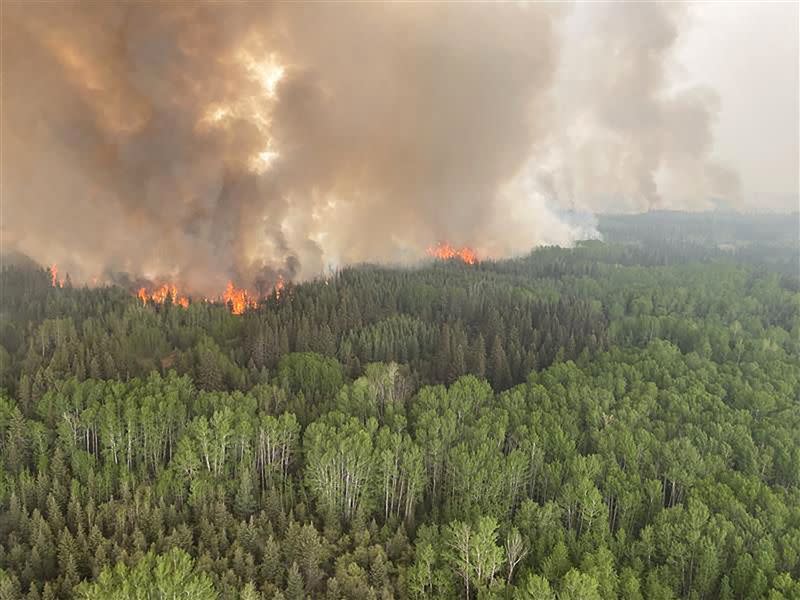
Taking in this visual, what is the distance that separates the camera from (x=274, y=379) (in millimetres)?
92562

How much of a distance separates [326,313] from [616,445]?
269 ft

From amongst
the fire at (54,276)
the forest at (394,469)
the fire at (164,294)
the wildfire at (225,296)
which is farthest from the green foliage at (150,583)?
the fire at (54,276)

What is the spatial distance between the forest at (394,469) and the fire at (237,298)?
135ft

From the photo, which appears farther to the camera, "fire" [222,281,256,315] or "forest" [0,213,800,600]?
"fire" [222,281,256,315]

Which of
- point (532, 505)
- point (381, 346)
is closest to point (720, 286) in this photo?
point (381, 346)

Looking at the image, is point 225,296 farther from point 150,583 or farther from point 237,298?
point 150,583

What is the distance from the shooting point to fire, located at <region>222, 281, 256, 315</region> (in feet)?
532

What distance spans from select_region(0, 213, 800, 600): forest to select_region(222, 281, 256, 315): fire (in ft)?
135

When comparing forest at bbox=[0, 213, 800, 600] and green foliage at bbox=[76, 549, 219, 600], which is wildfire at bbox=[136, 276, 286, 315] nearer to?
forest at bbox=[0, 213, 800, 600]

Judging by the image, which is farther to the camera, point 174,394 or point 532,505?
point 174,394

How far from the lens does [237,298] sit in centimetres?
17375

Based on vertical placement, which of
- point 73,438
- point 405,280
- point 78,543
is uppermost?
point 405,280

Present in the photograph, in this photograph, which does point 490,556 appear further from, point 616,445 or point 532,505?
point 616,445

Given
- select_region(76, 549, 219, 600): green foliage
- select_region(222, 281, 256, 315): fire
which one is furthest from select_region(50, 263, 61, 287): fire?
select_region(76, 549, 219, 600): green foliage
